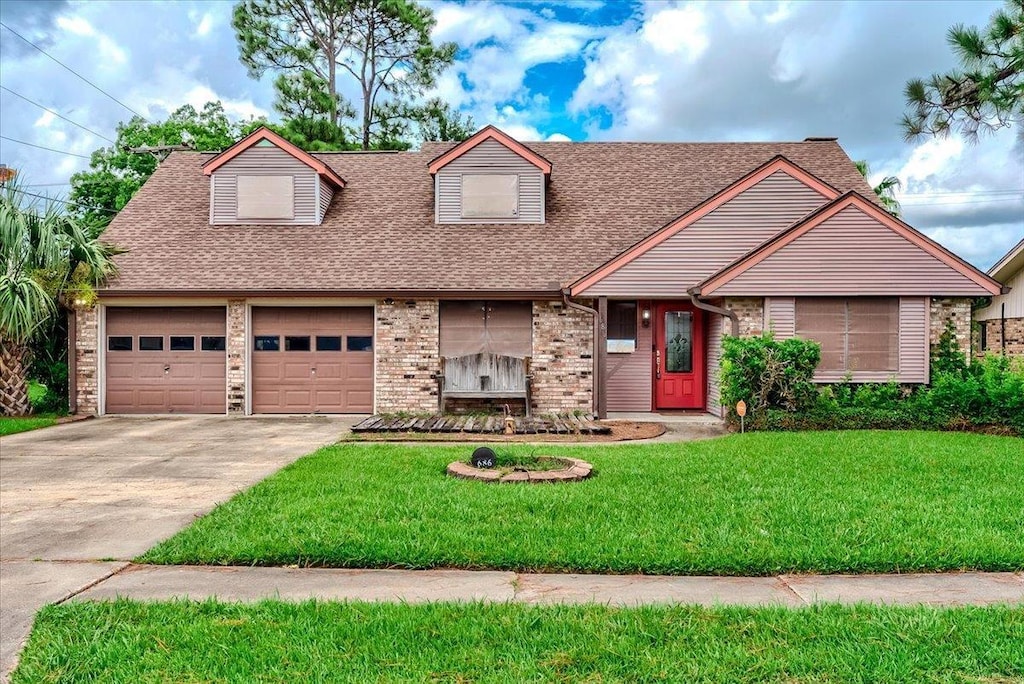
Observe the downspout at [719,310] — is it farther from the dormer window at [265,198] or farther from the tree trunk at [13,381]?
the tree trunk at [13,381]

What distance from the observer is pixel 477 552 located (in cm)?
505

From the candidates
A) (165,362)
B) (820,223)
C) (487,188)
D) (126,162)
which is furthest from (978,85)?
(126,162)

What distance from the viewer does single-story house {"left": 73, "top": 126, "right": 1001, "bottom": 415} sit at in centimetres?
1284

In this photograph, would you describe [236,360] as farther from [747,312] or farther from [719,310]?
[747,312]

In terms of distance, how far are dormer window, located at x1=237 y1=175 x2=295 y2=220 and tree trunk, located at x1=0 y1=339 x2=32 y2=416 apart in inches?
213

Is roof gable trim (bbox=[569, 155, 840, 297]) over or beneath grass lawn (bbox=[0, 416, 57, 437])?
over

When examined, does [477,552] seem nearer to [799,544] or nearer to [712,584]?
[712,584]

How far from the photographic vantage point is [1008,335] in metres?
18.9

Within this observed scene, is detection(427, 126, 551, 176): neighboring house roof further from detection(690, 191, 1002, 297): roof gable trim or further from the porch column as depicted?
detection(690, 191, 1002, 297): roof gable trim

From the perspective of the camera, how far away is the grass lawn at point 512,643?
3344 mm

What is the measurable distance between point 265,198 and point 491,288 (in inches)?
250

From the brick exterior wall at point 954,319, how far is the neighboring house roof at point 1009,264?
237 inches

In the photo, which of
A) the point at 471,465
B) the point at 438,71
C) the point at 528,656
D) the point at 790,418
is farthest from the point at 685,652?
the point at 438,71

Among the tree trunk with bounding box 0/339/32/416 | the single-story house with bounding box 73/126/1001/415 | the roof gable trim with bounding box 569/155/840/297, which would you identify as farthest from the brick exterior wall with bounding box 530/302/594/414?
the tree trunk with bounding box 0/339/32/416
